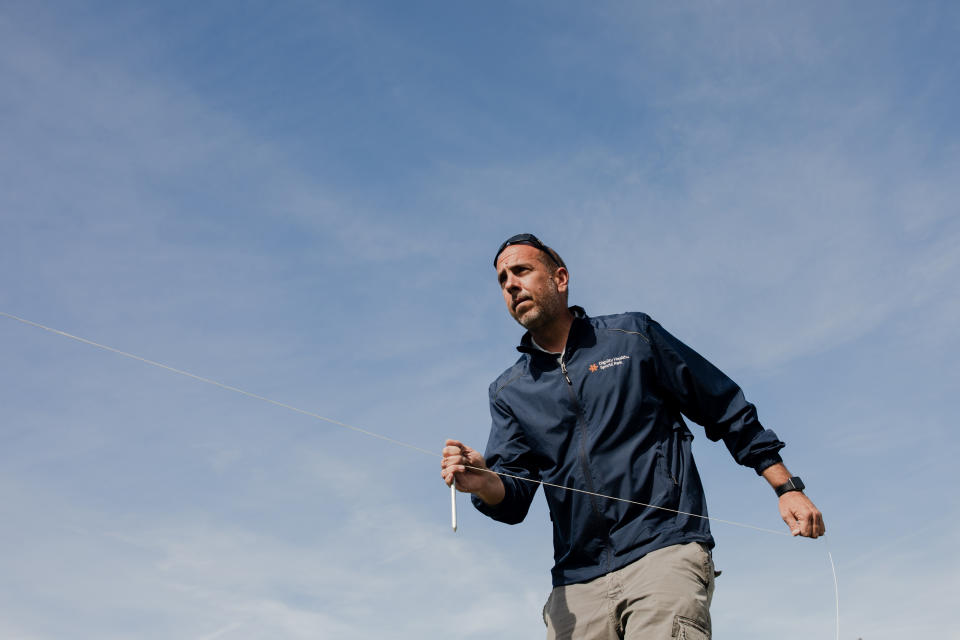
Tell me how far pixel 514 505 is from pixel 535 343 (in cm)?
111

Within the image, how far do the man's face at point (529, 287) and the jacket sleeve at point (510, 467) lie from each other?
67 cm

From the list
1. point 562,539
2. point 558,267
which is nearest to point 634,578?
point 562,539

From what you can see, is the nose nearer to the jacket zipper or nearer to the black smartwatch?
the jacket zipper

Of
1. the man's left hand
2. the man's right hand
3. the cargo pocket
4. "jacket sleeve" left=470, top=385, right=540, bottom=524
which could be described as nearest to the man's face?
"jacket sleeve" left=470, top=385, right=540, bottom=524

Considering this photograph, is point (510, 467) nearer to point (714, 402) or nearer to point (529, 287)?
point (529, 287)

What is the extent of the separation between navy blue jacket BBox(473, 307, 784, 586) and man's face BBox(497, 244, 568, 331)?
0.20m

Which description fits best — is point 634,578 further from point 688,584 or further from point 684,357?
point 684,357

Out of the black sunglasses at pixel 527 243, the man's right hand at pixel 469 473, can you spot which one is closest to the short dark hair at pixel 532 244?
the black sunglasses at pixel 527 243

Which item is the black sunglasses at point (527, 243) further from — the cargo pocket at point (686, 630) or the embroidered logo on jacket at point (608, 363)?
the cargo pocket at point (686, 630)

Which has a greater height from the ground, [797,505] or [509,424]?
[509,424]

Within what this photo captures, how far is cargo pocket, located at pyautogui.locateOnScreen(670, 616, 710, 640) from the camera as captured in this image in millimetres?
4807

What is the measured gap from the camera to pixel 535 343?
6.29m

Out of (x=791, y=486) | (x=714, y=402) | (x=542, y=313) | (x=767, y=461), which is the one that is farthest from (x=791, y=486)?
(x=542, y=313)

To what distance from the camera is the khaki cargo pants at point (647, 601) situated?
4.86 metres
